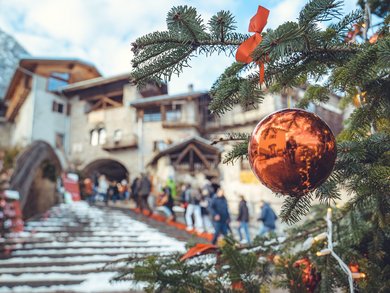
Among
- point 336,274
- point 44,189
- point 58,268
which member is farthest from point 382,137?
point 44,189

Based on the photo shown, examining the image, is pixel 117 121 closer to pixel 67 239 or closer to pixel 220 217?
pixel 67 239

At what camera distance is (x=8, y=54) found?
51594mm

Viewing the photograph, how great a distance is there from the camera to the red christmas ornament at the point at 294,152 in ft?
3.43

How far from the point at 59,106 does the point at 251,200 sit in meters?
18.5

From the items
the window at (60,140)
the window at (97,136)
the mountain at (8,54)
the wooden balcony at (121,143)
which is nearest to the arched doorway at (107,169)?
the wooden balcony at (121,143)

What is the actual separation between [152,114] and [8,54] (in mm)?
39922

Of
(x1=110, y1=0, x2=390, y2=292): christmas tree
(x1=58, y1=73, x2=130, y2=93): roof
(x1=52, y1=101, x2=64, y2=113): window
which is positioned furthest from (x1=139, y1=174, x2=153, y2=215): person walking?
(x1=52, y1=101, x2=64, y2=113): window

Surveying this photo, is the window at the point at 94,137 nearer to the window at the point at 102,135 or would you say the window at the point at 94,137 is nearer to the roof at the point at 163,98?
the window at the point at 102,135

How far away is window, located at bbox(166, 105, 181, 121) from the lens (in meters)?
24.2

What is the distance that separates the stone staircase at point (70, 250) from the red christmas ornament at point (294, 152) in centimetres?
161

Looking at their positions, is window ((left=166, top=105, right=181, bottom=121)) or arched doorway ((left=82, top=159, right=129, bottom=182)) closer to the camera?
window ((left=166, top=105, right=181, bottom=121))

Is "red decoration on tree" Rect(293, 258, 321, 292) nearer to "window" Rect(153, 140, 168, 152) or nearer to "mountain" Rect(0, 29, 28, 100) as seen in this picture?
"window" Rect(153, 140, 168, 152)

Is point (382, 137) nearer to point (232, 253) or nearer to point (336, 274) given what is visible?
point (336, 274)

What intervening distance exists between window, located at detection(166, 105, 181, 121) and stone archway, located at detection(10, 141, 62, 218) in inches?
545
